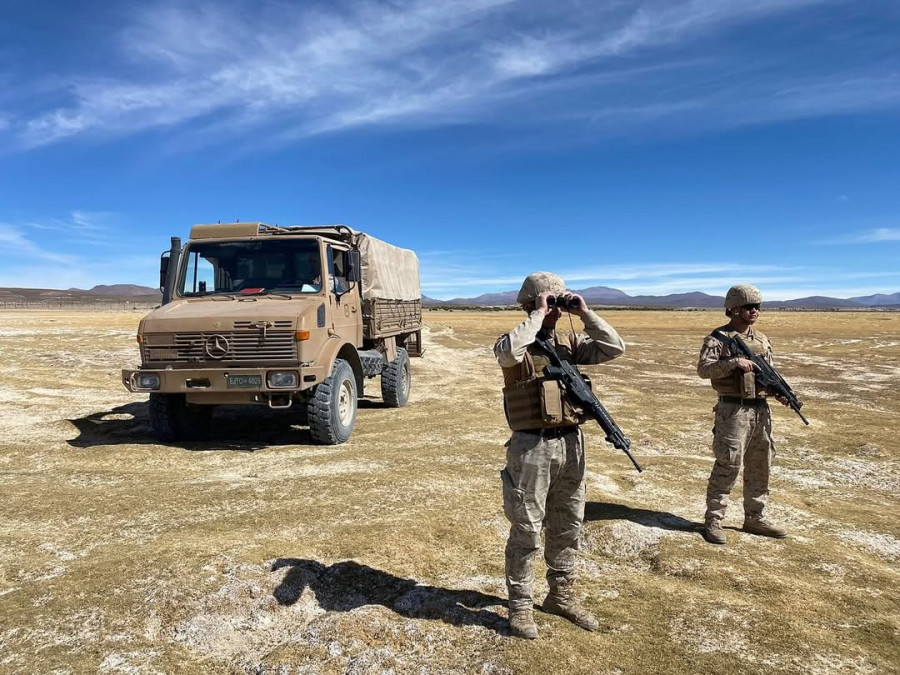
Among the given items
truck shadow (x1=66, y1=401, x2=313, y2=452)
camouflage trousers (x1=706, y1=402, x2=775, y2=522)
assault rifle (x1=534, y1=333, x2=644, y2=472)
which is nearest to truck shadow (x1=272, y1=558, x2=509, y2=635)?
assault rifle (x1=534, y1=333, x2=644, y2=472)

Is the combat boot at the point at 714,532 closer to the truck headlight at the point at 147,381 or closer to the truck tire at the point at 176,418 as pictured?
the truck headlight at the point at 147,381

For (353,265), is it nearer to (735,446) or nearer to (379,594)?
(379,594)

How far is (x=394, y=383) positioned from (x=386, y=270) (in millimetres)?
2028

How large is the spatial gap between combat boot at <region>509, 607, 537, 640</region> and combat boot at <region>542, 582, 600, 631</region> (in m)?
0.27

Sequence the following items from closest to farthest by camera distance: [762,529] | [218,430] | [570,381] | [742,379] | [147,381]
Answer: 1. [570,381]
2. [742,379]
3. [762,529]
4. [147,381]
5. [218,430]

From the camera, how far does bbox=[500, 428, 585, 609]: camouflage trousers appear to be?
327 cm

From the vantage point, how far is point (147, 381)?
22.9 feet

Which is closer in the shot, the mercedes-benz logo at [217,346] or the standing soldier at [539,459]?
the standing soldier at [539,459]

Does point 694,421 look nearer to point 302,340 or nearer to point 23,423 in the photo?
point 302,340

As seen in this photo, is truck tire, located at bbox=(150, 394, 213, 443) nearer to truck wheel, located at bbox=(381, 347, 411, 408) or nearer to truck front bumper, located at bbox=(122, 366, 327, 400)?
truck front bumper, located at bbox=(122, 366, 327, 400)

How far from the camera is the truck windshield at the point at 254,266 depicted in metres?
7.88

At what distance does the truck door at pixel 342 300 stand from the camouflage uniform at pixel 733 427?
4.81 metres

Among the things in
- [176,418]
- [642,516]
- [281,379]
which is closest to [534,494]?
[642,516]

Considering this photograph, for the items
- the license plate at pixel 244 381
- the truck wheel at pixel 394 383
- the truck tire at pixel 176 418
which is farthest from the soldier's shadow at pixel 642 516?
the truck wheel at pixel 394 383
